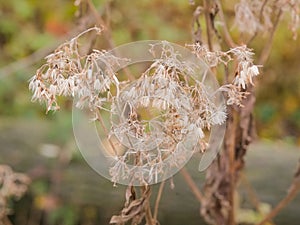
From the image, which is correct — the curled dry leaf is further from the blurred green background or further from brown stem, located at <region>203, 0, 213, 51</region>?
the blurred green background

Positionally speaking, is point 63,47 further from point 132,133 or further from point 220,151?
point 220,151

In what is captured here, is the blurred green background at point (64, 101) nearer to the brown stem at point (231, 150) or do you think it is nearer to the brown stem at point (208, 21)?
the brown stem at point (231, 150)

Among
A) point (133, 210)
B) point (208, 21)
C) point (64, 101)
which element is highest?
point (64, 101)

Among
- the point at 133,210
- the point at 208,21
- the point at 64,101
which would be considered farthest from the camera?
the point at 64,101

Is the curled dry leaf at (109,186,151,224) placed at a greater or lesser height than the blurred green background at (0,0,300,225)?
lesser

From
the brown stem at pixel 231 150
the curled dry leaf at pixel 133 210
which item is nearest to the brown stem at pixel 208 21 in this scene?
the brown stem at pixel 231 150

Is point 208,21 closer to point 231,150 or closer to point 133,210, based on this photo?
point 231,150

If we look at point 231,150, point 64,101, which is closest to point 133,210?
point 231,150

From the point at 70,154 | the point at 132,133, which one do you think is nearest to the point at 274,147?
the point at 70,154

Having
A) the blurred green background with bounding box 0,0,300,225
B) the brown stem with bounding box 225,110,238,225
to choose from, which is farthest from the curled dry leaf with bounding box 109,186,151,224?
the blurred green background with bounding box 0,0,300,225
